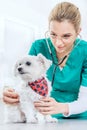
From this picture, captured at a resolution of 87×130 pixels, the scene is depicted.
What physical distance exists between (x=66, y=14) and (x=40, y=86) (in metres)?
0.30

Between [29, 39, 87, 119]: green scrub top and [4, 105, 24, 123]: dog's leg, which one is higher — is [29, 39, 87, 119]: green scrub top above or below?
above

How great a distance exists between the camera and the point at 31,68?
1.13 meters

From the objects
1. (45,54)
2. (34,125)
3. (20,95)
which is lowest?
(34,125)

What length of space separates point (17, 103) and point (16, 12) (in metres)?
0.38

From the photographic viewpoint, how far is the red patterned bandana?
1157 millimetres

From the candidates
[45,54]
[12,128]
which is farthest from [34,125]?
[45,54]

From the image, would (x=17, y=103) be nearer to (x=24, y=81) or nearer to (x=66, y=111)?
(x=24, y=81)

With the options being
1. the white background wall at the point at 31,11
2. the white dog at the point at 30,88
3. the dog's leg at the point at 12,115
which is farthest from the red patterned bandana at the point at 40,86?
the white background wall at the point at 31,11

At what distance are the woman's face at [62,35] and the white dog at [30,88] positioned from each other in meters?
0.11

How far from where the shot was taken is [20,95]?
1.17 meters

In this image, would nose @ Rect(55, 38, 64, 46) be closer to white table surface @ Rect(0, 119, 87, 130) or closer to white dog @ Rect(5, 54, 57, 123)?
white dog @ Rect(5, 54, 57, 123)

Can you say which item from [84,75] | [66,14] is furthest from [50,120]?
[66,14]

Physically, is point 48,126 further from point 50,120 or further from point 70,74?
point 70,74

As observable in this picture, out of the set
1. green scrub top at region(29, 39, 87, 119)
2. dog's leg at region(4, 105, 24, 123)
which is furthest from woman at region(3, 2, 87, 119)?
dog's leg at region(4, 105, 24, 123)
